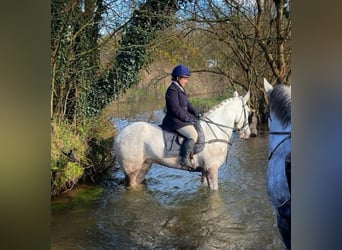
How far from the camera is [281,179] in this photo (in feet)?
9.03

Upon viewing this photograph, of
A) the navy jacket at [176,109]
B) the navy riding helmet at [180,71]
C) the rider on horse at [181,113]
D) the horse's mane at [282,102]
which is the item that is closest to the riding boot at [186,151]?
the rider on horse at [181,113]

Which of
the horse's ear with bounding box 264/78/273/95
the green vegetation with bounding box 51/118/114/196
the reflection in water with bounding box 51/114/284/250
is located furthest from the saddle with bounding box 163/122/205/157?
the horse's ear with bounding box 264/78/273/95

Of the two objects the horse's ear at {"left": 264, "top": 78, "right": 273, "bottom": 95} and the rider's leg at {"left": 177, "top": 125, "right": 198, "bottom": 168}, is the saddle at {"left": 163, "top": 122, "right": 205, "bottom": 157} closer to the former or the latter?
the rider's leg at {"left": 177, "top": 125, "right": 198, "bottom": 168}

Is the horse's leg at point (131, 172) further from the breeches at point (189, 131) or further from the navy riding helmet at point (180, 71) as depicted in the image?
the navy riding helmet at point (180, 71)

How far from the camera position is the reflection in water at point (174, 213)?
2736 mm

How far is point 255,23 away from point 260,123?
A: 2.04 ft

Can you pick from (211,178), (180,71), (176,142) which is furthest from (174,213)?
(180,71)

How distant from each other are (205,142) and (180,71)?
1.55 ft

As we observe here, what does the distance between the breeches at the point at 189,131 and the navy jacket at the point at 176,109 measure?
0.02 meters

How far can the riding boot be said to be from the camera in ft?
9.02
